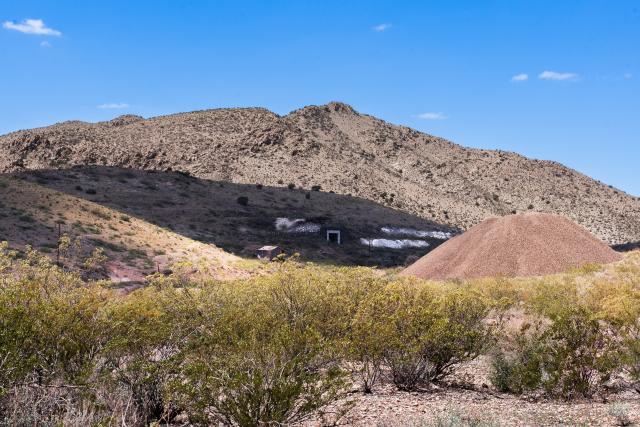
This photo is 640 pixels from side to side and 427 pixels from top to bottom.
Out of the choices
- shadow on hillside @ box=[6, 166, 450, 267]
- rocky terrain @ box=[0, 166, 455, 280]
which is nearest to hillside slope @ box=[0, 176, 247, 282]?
rocky terrain @ box=[0, 166, 455, 280]

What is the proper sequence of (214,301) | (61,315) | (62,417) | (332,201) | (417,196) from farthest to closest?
(417,196)
(332,201)
(214,301)
(61,315)
(62,417)

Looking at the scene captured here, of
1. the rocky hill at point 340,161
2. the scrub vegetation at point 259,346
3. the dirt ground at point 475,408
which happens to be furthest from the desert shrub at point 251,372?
the rocky hill at point 340,161

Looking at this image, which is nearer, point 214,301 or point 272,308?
point 214,301

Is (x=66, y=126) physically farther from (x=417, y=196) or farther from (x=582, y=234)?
(x=582, y=234)

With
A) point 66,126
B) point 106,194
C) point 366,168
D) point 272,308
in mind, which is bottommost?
point 272,308

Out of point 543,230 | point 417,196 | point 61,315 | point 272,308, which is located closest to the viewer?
point 61,315

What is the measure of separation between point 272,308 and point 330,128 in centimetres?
11231

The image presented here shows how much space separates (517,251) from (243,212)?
137ft

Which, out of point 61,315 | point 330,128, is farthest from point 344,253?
point 330,128

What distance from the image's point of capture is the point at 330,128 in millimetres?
122562

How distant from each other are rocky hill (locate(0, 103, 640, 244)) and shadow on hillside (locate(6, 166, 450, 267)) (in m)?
9.12

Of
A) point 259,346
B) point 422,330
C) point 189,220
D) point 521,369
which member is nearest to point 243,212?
point 189,220

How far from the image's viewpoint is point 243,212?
69.1 meters

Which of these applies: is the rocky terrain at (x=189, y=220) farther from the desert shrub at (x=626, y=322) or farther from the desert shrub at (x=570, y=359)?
the desert shrub at (x=626, y=322)
